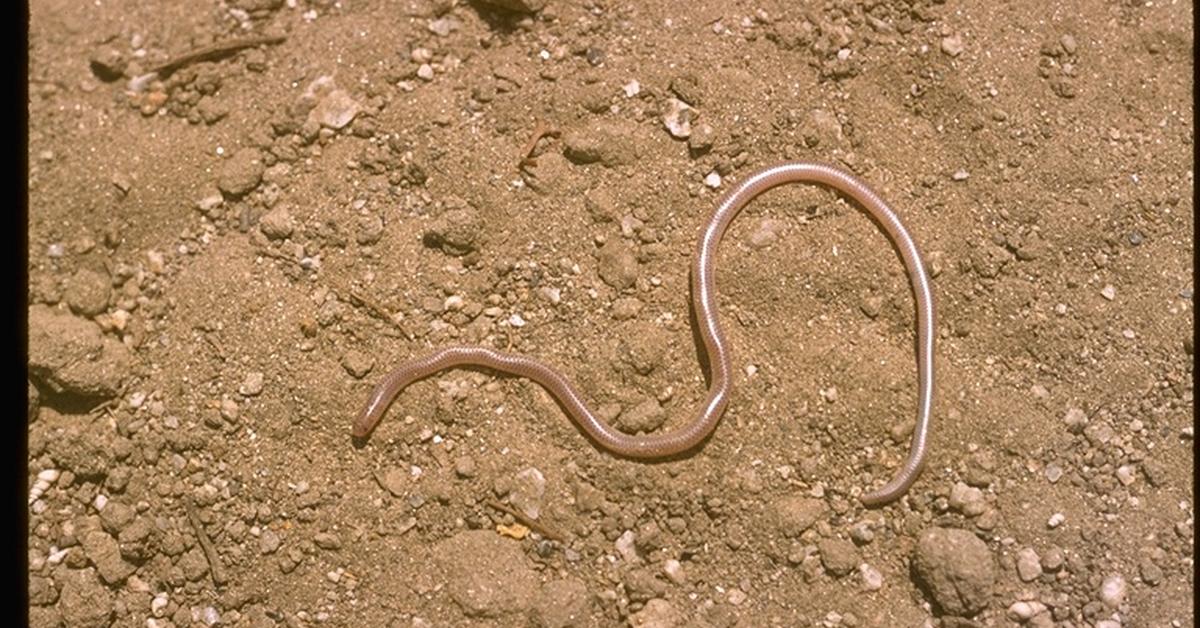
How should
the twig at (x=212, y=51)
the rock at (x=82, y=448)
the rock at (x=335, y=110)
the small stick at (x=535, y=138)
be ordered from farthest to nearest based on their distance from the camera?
the twig at (x=212, y=51), the rock at (x=335, y=110), the small stick at (x=535, y=138), the rock at (x=82, y=448)

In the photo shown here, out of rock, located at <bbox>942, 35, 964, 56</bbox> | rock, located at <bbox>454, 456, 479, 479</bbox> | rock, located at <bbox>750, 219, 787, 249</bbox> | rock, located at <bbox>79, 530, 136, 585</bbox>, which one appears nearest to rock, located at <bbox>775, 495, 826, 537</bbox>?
rock, located at <bbox>750, 219, 787, 249</bbox>

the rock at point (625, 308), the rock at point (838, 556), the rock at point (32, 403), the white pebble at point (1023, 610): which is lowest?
the white pebble at point (1023, 610)

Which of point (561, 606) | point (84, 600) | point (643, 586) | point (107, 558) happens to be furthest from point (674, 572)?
point (84, 600)

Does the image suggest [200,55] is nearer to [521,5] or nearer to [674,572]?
[521,5]

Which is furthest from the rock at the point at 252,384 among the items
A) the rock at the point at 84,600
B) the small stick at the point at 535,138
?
the small stick at the point at 535,138

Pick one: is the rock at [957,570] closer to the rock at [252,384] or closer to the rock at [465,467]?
the rock at [465,467]
